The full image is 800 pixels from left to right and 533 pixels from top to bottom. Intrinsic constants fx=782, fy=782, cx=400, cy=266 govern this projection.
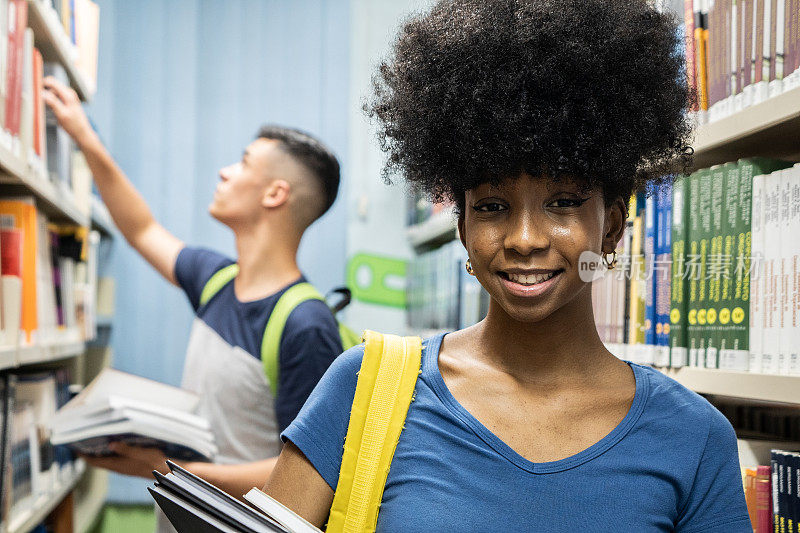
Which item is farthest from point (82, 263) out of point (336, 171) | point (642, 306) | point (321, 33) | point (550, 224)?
point (550, 224)

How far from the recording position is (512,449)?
82 cm

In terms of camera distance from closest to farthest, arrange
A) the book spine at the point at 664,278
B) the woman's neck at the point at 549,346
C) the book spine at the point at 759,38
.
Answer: the woman's neck at the point at 549,346, the book spine at the point at 759,38, the book spine at the point at 664,278

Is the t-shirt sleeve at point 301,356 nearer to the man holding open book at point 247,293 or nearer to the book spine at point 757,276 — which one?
the man holding open book at point 247,293

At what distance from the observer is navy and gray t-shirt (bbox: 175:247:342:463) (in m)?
1.59

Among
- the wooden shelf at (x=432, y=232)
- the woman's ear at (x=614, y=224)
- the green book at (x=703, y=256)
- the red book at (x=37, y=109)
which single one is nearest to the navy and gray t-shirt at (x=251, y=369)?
the red book at (x=37, y=109)

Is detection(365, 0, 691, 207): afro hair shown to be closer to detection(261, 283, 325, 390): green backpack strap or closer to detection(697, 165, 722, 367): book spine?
detection(697, 165, 722, 367): book spine

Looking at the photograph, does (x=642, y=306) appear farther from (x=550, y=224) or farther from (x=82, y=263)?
(x=82, y=263)

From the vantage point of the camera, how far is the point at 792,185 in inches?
43.6

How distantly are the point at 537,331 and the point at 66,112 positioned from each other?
161cm

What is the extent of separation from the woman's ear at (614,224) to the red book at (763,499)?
0.48 metres

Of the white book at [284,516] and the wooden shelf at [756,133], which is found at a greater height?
the wooden shelf at [756,133]

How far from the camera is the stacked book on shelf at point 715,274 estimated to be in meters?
1.12

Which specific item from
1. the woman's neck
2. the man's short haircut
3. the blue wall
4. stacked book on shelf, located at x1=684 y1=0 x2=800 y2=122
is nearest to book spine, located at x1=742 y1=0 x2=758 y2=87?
stacked book on shelf, located at x1=684 y1=0 x2=800 y2=122

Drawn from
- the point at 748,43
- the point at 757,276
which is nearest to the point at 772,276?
the point at 757,276
